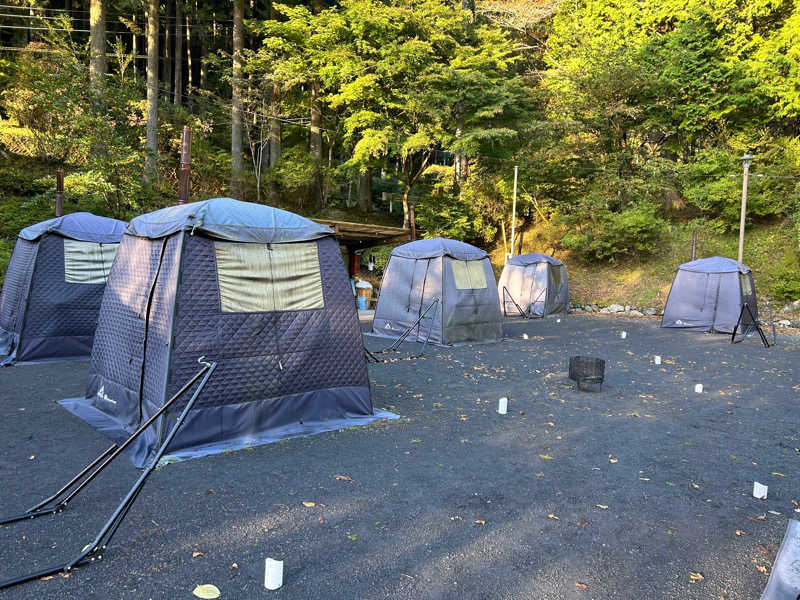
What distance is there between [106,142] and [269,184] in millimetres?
8565

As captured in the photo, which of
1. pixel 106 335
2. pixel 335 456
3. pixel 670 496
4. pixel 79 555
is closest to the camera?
pixel 79 555

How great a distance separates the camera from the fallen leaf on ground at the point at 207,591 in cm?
248

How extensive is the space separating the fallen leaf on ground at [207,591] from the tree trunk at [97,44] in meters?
17.6

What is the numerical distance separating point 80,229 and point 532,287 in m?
13.7

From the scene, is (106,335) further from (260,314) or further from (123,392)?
(260,314)

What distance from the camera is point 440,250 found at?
432 inches

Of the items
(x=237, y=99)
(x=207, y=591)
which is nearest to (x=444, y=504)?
(x=207, y=591)

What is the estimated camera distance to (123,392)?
5.02 m

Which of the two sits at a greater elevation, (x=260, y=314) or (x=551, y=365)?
(x=260, y=314)

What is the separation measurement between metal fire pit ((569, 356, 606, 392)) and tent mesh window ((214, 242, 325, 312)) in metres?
3.91

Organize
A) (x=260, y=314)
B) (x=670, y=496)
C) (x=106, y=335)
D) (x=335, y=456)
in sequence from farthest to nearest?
(x=106, y=335) → (x=260, y=314) → (x=335, y=456) → (x=670, y=496)

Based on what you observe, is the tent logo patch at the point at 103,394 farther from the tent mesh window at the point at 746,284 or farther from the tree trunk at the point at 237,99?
the tree trunk at the point at 237,99

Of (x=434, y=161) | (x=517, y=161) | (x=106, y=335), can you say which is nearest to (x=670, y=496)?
(x=106, y=335)

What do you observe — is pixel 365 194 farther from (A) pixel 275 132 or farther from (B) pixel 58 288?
(B) pixel 58 288
